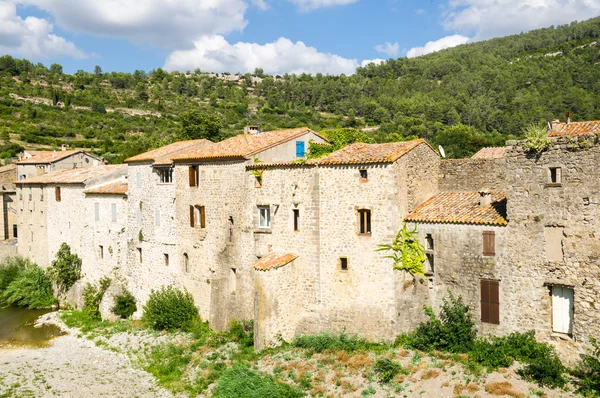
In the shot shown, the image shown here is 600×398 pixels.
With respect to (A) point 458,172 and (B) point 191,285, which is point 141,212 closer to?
(B) point 191,285

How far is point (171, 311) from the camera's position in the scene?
85.5 ft

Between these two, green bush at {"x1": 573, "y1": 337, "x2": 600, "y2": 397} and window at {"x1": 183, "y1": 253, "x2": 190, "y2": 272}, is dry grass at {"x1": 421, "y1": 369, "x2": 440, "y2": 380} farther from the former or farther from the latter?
window at {"x1": 183, "y1": 253, "x2": 190, "y2": 272}

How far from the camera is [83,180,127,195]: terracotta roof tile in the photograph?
31688 millimetres

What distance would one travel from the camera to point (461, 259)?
18016 mm

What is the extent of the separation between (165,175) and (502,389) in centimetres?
2082

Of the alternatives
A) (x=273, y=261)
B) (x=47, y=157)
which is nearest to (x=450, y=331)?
(x=273, y=261)

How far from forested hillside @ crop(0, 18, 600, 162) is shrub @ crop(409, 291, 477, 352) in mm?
40236

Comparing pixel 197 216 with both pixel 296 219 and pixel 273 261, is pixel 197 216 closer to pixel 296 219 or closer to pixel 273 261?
pixel 273 261

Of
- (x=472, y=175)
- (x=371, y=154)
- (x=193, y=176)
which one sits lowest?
(x=472, y=175)

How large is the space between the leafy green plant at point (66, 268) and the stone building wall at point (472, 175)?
27.6 m

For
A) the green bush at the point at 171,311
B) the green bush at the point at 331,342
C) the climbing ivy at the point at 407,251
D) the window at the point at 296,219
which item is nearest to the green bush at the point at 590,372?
the climbing ivy at the point at 407,251

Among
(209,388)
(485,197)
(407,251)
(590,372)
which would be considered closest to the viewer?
(590,372)

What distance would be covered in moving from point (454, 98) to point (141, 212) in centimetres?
8518

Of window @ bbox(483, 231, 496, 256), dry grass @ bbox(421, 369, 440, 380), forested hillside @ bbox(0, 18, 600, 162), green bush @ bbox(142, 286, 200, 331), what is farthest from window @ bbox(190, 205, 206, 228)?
forested hillside @ bbox(0, 18, 600, 162)
